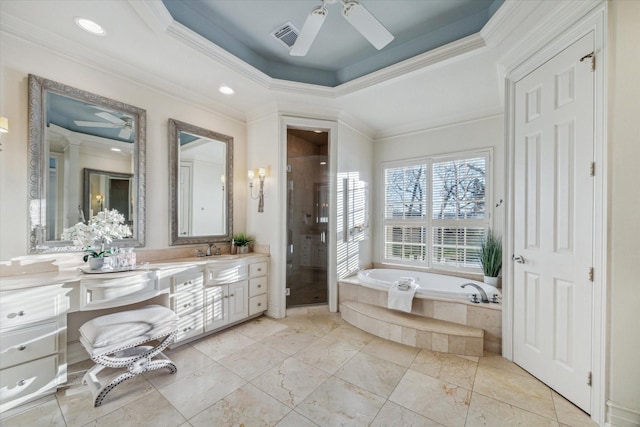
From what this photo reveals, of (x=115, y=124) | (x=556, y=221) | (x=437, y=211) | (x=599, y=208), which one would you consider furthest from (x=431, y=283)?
(x=115, y=124)

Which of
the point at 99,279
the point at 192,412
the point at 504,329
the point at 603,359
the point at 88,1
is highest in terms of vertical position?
the point at 88,1

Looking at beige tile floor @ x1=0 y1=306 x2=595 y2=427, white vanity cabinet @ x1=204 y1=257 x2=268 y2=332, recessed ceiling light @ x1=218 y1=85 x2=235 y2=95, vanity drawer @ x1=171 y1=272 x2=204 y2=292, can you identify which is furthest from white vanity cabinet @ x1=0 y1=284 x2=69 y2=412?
recessed ceiling light @ x1=218 y1=85 x2=235 y2=95

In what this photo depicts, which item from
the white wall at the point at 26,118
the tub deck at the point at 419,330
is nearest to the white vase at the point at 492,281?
the tub deck at the point at 419,330

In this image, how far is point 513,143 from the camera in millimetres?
2270

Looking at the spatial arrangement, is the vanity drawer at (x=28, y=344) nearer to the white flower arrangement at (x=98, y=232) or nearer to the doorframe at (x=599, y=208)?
the white flower arrangement at (x=98, y=232)

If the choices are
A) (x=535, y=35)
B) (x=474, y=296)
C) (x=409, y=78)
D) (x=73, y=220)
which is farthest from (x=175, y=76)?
(x=474, y=296)

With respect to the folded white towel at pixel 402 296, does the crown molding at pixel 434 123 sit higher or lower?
higher

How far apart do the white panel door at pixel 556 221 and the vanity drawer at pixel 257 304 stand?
Answer: 2621mm

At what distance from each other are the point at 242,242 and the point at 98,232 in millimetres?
1480

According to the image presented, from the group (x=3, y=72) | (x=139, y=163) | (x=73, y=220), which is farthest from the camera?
(x=139, y=163)

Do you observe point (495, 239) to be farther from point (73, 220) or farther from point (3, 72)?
point (3, 72)

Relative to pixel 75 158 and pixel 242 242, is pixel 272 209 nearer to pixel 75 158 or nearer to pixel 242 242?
pixel 242 242

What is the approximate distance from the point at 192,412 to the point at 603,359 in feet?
8.44

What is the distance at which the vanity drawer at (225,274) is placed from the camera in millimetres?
2705
